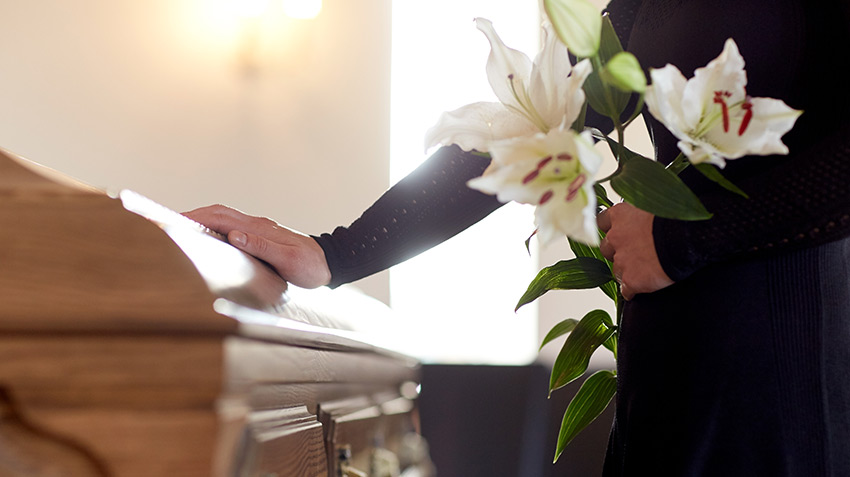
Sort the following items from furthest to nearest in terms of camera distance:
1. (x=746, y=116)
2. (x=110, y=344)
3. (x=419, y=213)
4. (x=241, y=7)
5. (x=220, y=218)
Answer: (x=241, y=7) < (x=419, y=213) < (x=220, y=218) < (x=746, y=116) < (x=110, y=344)

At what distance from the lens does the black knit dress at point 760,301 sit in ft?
2.15

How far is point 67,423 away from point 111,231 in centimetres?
9

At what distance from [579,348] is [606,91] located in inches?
14.2

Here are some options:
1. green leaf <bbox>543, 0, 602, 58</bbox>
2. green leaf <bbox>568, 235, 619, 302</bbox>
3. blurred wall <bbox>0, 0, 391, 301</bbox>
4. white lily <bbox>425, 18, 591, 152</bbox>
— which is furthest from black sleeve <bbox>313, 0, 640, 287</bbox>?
blurred wall <bbox>0, 0, 391, 301</bbox>

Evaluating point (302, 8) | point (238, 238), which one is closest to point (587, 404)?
point (238, 238)

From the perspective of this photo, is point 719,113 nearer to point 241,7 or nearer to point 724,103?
point 724,103

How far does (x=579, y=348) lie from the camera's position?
834mm

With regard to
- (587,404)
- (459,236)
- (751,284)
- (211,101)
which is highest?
(211,101)

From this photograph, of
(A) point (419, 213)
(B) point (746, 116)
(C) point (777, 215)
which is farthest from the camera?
(A) point (419, 213)

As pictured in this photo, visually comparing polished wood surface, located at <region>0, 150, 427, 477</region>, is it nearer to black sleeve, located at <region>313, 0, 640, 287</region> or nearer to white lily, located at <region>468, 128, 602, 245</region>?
white lily, located at <region>468, 128, 602, 245</region>

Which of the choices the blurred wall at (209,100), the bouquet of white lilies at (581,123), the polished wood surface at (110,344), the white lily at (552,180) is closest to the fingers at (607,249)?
the bouquet of white lilies at (581,123)

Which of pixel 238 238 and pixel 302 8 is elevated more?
pixel 302 8

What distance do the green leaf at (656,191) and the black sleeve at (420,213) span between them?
40 centimetres

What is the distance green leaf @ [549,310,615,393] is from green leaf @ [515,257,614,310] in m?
0.06
